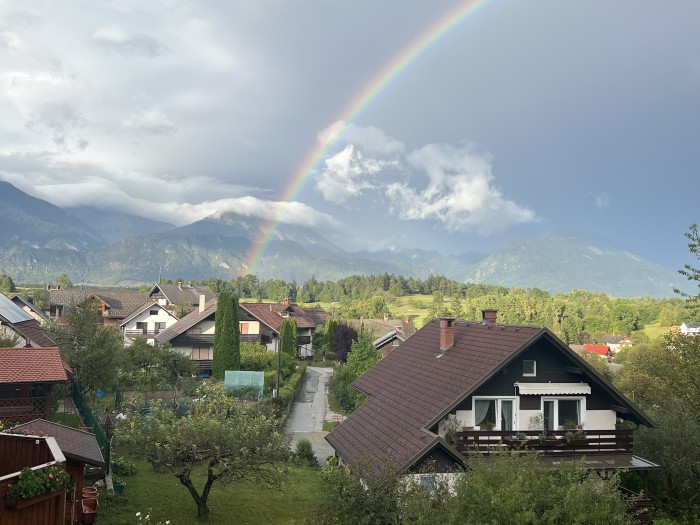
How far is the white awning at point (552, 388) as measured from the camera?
19328 millimetres

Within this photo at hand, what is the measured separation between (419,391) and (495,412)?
292cm

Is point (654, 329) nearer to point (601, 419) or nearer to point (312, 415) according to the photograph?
point (312, 415)

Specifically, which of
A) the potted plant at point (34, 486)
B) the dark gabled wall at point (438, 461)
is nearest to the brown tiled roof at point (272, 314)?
the dark gabled wall at point (438, 461)

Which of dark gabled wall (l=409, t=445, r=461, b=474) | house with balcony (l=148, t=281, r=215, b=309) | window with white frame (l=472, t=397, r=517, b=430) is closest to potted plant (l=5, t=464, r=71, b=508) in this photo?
dark gabled wall (l=409, t=445, r=461, b=474)

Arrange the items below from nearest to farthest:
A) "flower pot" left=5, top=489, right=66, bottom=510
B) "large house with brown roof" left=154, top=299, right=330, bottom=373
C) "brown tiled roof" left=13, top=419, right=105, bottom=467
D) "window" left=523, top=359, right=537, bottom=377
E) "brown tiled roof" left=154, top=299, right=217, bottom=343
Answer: "flower pot" left=5, top=489, right=66, bottom=510
"brown tiled roof" left=13, top=419, right=105, bottom=467
"window" left=523, top=359, right=537, bottom=377
"brown tiled roof" left=154, top=299, right=217, bottom=343
"large house with brown roof" left=154, top=299, right=330, bottom=373

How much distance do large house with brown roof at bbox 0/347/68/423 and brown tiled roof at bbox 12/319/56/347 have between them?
25.3ft

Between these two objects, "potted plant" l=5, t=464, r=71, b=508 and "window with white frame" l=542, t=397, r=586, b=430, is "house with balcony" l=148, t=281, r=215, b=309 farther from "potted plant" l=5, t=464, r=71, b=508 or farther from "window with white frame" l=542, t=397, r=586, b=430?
"potted plant" l=5, t=464, r=71, b=508

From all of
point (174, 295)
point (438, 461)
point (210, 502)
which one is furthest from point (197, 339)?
point (438, 461)

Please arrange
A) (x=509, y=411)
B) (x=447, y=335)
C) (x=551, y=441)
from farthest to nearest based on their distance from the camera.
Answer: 1. (x=447, y=335)
2. (x=509, y=411)
3. (x=551, y=441)

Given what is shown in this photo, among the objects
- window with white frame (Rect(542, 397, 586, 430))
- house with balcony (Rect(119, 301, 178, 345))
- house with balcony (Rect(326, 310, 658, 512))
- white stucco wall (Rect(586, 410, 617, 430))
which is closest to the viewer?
house with balcony (Rect(326, 310, 658, 512))

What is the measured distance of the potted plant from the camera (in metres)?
9.28

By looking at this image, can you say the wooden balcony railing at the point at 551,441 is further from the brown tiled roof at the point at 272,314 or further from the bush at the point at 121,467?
the brown tiled roof at the point at 272,314

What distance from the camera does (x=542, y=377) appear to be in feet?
65.2

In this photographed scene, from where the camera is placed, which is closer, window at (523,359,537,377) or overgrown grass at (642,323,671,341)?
window at (523,359,537,377)
